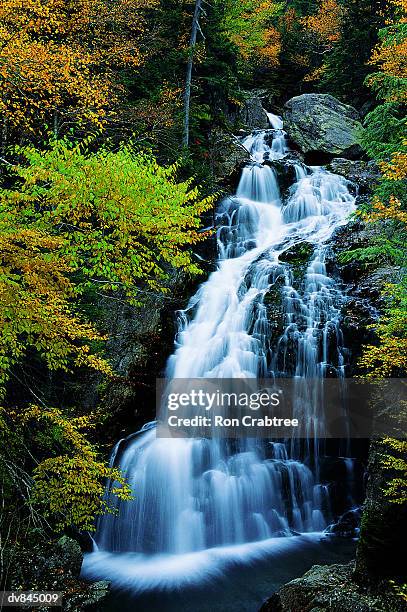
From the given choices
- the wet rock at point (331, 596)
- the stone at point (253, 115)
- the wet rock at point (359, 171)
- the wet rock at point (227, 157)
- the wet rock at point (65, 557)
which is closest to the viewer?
the wet rock at point (331, 596)

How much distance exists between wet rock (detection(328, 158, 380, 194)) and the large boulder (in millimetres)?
1154

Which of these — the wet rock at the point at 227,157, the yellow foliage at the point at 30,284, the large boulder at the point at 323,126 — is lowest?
the yellow foliage at the point at 30,284

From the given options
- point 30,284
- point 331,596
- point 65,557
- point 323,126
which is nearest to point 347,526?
point 331,596

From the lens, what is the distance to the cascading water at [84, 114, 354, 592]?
9.43 metres

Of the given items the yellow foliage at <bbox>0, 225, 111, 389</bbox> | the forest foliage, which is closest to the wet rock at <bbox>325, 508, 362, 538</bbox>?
the forest foliage

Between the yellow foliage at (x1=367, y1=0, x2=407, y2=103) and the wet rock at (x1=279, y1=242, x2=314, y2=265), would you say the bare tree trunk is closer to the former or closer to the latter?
the wet rock at (x1=279, y1=242, x2=314, y2=265)

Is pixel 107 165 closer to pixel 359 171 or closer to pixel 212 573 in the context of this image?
pixel 212 573

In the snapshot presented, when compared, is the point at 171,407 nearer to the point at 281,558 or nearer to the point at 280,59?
the point at 281,558

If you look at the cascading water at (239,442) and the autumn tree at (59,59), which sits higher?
the autumn tree at (59,59)

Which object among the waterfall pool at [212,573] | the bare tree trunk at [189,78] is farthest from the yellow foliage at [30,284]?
the bare tree trunk at [189,78]

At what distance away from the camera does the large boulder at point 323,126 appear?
73.4 feet

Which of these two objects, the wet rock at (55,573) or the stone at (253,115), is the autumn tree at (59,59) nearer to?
the wet rock at (55,573)

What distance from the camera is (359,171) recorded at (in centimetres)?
2067

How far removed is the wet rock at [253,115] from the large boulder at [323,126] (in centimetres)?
210
